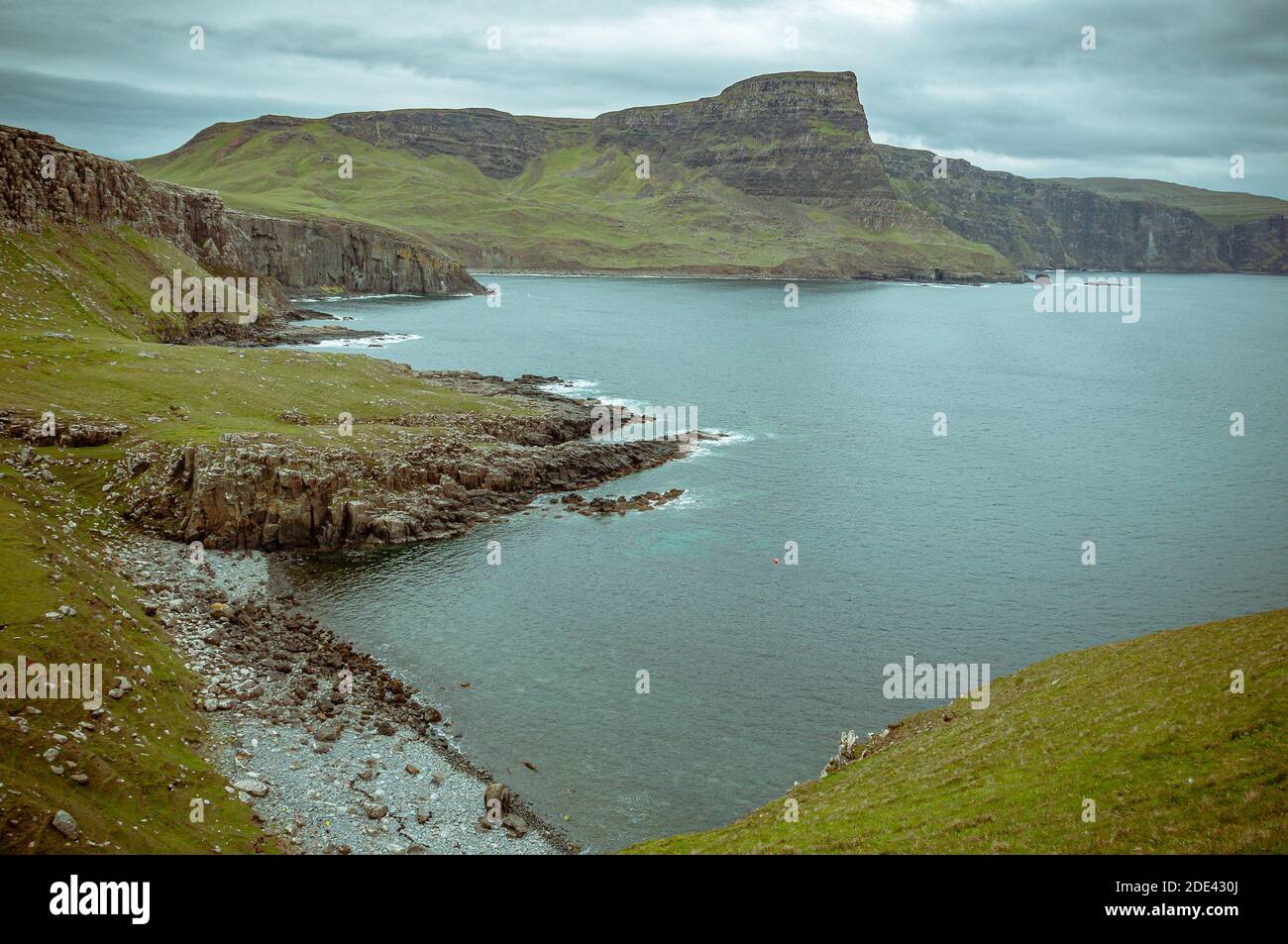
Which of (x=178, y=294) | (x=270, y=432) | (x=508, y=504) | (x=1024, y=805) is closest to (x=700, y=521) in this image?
(x=508, y=504)

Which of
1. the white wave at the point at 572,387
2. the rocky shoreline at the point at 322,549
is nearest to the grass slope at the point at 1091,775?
the rocky shoreline at the point at 322,549

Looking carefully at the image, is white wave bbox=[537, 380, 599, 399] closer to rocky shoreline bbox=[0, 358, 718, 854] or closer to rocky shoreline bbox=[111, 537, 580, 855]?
rocky shoreline bbox=[0, 358, 718, 854]

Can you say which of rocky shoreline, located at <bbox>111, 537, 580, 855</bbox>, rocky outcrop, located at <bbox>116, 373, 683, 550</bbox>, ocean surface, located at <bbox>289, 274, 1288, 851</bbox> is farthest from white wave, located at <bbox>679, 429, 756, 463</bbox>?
rocky shoreline, located at <bbox>111, 537, 580, 855</bbox>

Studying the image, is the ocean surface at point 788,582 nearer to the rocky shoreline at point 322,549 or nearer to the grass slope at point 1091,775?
the rocky shoreline at point 322,549

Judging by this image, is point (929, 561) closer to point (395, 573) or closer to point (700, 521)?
point (700, 521)

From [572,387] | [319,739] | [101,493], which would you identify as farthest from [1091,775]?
[572,387]

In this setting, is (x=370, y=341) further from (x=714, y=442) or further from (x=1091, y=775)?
(x=1091, y=775)
